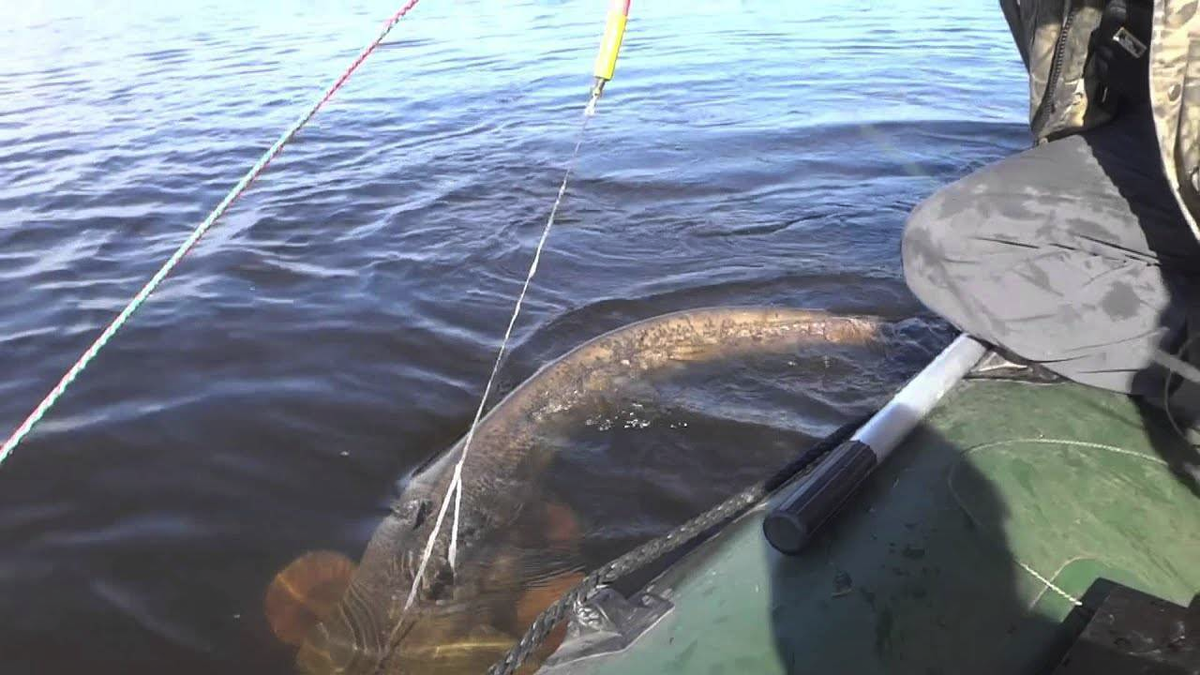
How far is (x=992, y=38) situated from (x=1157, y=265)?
12.4m

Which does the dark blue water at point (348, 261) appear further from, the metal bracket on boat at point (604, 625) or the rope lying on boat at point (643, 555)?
the metal bracket on boat at point (604, 625)

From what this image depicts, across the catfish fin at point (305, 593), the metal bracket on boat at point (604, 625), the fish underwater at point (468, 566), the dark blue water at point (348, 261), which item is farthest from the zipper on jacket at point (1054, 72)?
the catfish fin at point (305, 593)

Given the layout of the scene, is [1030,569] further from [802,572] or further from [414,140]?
[414,140]

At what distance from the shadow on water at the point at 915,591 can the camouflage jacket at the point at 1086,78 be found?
2.91 feet

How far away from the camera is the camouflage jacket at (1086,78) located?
193 cm

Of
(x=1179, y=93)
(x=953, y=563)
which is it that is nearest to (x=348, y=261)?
(x=953, y=563)

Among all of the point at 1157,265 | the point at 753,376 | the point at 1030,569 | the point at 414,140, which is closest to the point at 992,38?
the point at 414,140

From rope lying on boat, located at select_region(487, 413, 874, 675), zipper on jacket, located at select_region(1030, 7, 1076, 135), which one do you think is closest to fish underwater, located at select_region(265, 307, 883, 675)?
rope lying on boat, located at select_region(487, 413, 874, 675)

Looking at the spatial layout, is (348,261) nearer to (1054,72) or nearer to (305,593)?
(305,593)

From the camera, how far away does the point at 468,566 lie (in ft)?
10.4

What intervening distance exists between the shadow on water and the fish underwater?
3.80ft

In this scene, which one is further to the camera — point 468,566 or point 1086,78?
point 468,566

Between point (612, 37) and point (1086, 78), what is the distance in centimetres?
141

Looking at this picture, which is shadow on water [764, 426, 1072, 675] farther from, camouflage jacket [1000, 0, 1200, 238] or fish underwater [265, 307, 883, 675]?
fish underwater [265, 307, 883, 675]
